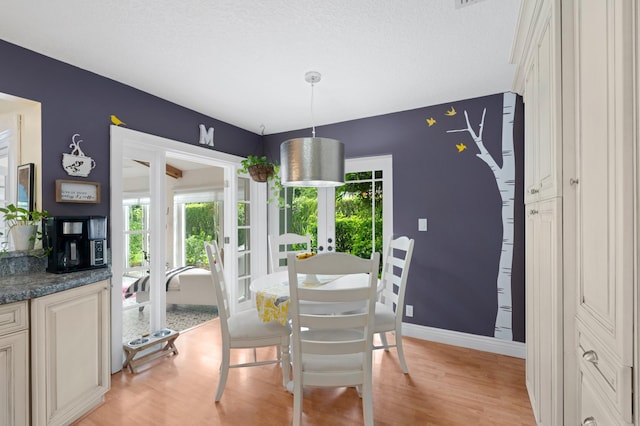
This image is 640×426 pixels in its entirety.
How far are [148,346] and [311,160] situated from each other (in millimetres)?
2157

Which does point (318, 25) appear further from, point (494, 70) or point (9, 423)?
point (9, 423)

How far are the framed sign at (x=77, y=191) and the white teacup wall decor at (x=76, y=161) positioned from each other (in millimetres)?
82

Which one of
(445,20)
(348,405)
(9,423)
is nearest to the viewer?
(9,423)

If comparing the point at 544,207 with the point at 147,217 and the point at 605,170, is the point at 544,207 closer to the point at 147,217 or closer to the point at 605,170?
the point at 605,170

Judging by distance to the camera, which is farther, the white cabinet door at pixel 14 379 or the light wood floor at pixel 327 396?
the light wood floor at pixel 327 396

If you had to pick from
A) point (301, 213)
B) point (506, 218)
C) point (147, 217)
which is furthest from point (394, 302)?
point (147, 217)

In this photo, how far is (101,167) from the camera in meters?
2.52

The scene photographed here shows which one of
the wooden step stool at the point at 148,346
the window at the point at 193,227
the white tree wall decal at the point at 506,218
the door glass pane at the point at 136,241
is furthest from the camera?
the window at the point at 193,227

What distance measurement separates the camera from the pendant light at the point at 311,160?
6.82ft

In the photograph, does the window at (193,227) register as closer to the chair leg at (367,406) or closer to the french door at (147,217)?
the french door at (147,217)

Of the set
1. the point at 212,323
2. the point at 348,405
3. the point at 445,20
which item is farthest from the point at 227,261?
the point at 445,20

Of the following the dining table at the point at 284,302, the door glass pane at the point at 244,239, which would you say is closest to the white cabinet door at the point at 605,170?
the dining table at the point at 284,302

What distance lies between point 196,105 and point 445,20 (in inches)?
96.8

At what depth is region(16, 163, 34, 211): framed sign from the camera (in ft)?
7.13
